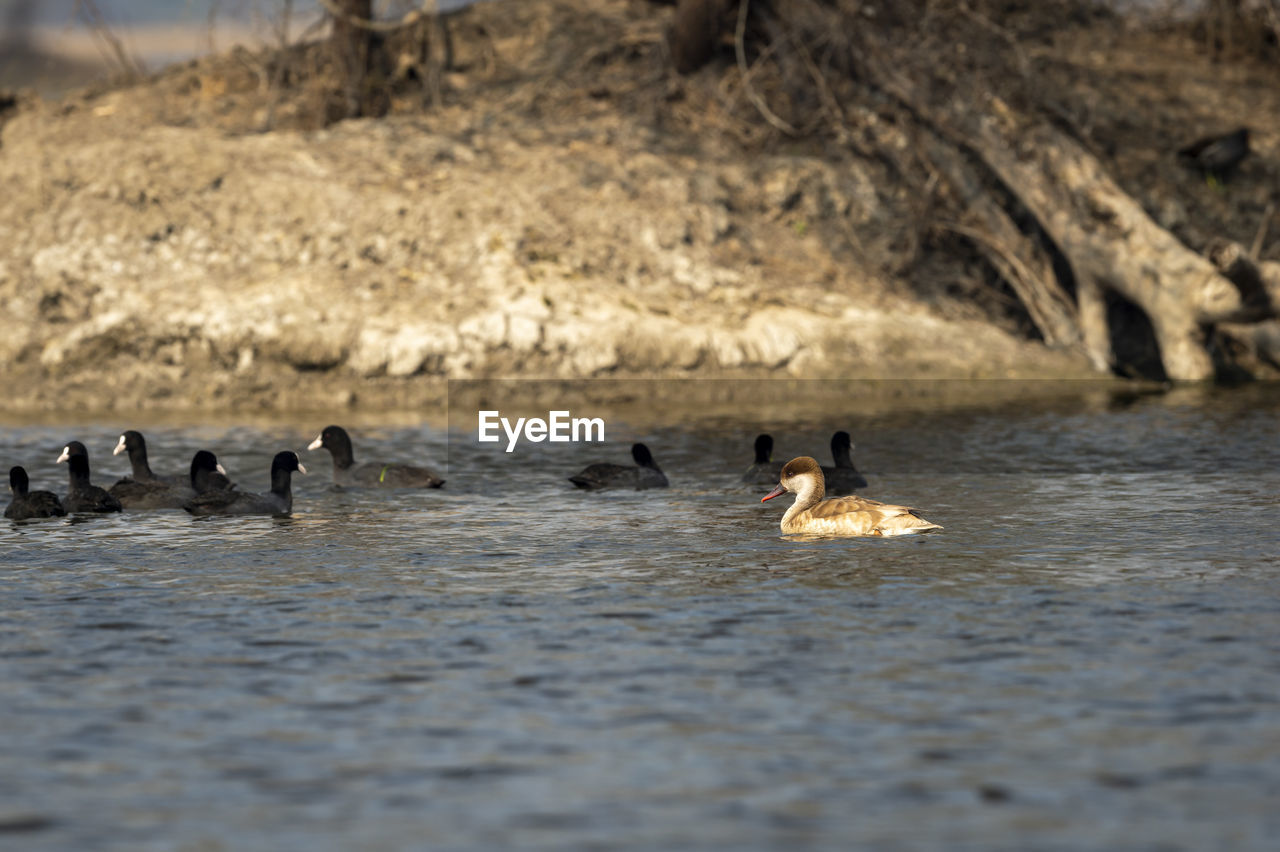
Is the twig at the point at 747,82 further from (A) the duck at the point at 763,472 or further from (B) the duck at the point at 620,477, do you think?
(B) the duck at the point at 620,477

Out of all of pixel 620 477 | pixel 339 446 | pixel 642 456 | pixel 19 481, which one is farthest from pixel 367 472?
pixel 19 481

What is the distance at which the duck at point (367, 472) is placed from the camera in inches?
765

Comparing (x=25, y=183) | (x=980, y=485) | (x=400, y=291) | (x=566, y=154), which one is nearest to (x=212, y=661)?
(x=980, y=485)

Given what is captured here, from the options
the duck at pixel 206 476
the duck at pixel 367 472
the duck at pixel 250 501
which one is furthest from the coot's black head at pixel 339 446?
the duck at pixel 250 501

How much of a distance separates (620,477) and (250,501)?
409 cm

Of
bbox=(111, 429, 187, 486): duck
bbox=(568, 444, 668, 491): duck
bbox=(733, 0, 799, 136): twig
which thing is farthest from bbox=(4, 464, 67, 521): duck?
bbox=(733, 0, 799, 136): twig

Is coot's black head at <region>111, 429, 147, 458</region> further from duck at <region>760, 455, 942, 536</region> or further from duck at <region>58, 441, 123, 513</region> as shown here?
duck at <region>760, 455, 942, 536</region>

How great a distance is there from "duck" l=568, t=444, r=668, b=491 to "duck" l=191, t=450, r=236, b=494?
3.89m

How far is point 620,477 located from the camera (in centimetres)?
1881

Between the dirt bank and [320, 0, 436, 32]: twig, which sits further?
[320, 0, 436, 32]: twig

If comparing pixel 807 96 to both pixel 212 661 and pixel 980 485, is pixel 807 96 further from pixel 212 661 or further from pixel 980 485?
pixel 212 661

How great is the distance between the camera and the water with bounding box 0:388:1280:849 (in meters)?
7.50

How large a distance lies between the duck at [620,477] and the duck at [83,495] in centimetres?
507

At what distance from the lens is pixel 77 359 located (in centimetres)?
3206
